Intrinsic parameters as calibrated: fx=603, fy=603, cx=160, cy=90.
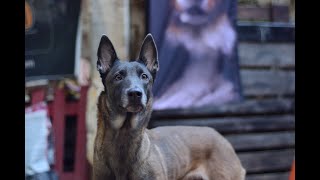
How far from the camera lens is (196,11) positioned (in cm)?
459

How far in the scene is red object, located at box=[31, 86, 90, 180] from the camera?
4.75 metres

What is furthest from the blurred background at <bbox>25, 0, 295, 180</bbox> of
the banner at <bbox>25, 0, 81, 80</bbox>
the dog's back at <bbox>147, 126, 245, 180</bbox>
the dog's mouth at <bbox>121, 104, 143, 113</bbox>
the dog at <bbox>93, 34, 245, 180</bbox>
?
the dog's mouth at <bbox>121, 104, 143, 113</bbox>

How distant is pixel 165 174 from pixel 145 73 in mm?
514

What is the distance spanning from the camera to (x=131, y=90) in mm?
2500

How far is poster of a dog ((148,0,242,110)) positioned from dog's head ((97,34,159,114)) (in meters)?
1.67

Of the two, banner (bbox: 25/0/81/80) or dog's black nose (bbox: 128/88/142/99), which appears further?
banner (bbox: 25/0/81/80)

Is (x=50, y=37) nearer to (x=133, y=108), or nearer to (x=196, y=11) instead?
(x=196, y=11)

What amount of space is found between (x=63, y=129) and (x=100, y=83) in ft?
3.44

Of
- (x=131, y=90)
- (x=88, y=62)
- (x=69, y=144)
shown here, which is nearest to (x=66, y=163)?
(x=69, y=144)

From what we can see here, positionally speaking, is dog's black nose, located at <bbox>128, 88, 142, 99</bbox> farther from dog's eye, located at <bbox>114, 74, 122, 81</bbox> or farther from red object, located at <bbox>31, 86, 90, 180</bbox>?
red object, located at <bbox>31, 86, 90, 180</bbox>

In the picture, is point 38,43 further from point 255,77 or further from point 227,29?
point 255,77

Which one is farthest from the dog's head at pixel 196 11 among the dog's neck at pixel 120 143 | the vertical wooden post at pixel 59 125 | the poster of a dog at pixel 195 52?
the dog's neck at pixel 120 143

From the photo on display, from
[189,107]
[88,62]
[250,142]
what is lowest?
[250,142]

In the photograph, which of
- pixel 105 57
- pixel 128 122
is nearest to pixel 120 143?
pixel 128 122
